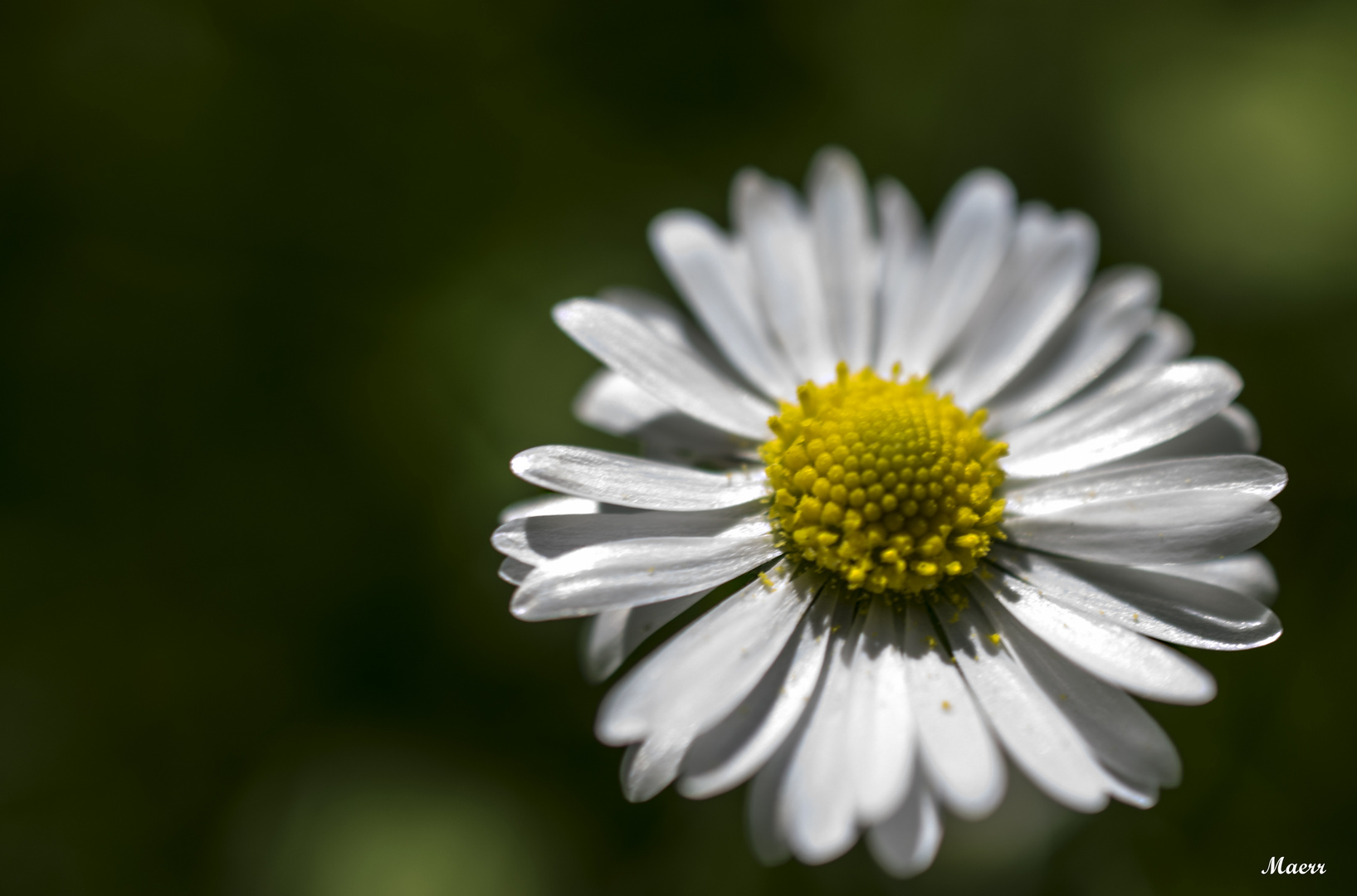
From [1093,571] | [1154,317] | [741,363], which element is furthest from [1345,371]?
[741,363]

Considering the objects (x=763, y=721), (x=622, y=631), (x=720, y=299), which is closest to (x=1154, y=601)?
(x=763, y=721)

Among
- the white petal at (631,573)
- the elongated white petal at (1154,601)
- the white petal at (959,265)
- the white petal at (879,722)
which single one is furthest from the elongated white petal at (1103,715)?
the white petal at (959,265)

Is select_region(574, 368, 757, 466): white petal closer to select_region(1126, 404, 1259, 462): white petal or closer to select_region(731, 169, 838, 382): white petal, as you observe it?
select_region(731, 169, 838, 382): white petal

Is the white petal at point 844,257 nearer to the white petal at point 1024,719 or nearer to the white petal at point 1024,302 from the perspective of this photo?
the white petal at point 1024,302

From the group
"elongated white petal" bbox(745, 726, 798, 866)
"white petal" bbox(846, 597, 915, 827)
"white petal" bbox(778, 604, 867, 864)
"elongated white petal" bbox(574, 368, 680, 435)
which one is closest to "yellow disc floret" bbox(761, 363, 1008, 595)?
"white petal" bbox(846, 597, 915, 827)

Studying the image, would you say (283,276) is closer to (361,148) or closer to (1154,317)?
(361,148)

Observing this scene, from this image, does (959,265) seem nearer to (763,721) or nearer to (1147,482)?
(1147,482)
